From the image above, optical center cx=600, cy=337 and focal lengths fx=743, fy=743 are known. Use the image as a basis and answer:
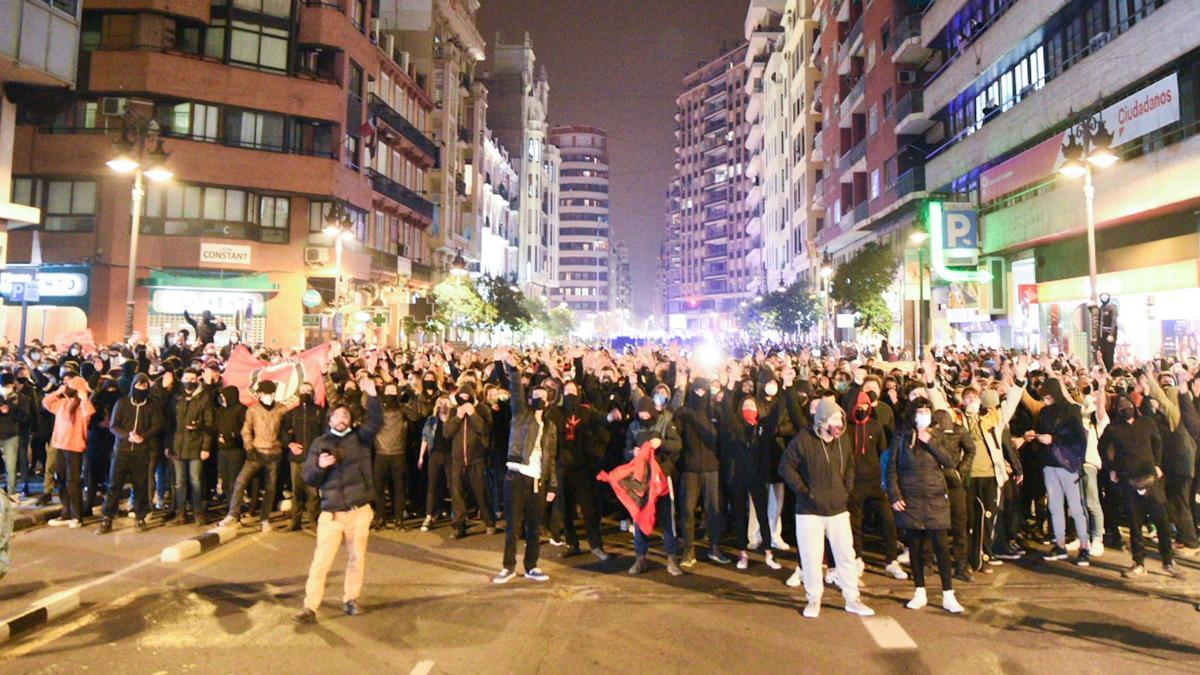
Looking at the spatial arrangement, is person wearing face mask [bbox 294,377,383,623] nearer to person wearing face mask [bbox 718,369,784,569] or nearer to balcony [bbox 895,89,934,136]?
person wearing face mask [bbox 718,369,784,569]

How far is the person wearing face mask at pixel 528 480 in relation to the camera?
25.9 ft

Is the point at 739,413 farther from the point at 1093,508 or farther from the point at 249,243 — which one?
the point at 249,243

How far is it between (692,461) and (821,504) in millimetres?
1881

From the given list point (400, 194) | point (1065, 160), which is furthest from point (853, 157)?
point (400, 194)

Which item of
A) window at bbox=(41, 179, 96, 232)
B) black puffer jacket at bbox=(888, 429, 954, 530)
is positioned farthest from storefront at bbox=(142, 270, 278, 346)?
black puffer jacket at bbox=(888, 429, 954, 530)

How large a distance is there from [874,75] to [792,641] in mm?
41706

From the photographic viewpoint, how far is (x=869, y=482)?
8016 millimetres

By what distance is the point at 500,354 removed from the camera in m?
10.3

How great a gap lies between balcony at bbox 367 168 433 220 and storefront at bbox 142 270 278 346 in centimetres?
973

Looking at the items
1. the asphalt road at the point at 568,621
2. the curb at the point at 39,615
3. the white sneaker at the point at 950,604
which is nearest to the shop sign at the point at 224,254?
the asphalt road at the point at 568,621

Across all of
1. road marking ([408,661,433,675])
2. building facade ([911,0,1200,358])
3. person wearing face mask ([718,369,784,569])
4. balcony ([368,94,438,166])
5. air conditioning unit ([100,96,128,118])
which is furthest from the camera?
balcony ([368,94,438,166])

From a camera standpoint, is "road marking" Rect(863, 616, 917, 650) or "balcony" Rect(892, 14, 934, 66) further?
"balcony" Rect(892, 14, 934, 66)

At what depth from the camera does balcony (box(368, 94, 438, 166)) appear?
131ft

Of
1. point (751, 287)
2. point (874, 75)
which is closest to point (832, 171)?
point (874, 75)
